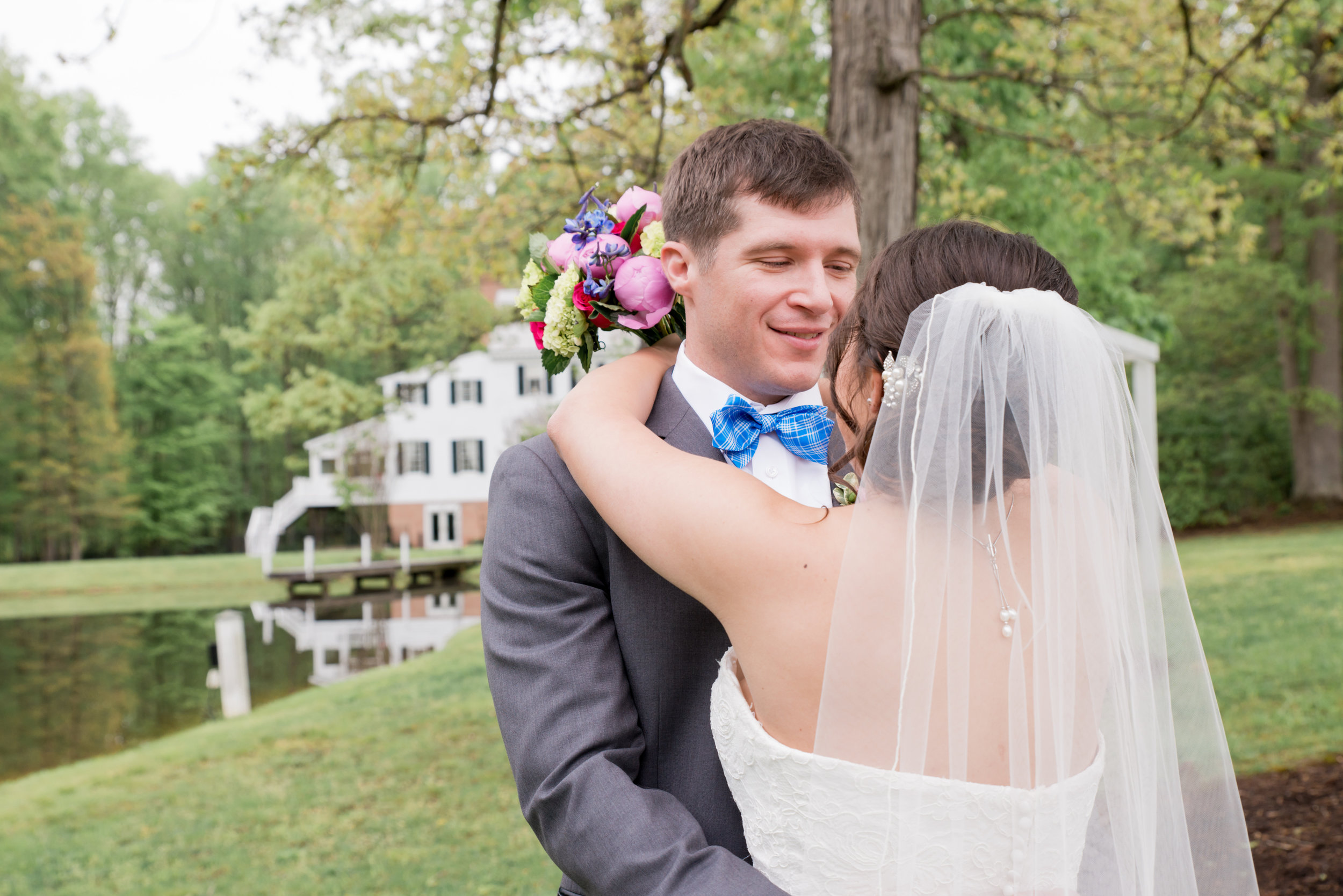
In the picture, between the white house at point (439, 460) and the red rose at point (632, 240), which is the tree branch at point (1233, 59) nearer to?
the red rose at point (632, 240)

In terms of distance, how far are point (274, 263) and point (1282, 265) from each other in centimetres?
3922

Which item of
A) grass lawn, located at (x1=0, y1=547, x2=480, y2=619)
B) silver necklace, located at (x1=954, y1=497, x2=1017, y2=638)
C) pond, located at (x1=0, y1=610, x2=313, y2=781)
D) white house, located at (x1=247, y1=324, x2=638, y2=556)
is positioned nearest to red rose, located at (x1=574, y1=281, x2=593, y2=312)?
silver necklace, located at (x1=954, y1=497, x2=1017, y2=638)

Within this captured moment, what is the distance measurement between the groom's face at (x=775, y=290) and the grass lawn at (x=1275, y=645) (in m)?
5.63

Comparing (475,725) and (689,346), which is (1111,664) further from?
(475,725)

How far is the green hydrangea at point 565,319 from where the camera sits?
2.39 metres

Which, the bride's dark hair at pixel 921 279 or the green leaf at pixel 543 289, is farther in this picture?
the green leaf at pixel 543 289


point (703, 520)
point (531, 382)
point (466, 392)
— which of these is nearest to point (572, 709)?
point (703, 520)

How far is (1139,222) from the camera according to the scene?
2195cm

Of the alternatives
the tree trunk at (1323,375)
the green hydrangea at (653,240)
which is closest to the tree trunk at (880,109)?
the green hydrangea at (653,240)

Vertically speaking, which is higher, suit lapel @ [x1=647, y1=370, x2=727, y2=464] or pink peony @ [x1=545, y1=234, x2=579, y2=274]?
pink peony @ [x1=545, y1=234, x2=579, y2=274]

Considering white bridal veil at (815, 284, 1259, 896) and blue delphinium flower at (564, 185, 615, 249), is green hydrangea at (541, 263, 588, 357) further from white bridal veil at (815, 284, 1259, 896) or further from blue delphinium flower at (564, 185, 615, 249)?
white bridal veil at (815, 284, 1259, 896)

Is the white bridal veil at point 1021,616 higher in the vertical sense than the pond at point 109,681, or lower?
higher

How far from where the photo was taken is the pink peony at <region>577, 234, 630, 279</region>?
→ 2373 millimetres

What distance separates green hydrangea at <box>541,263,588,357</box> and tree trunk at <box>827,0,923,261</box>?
292 centimetres
